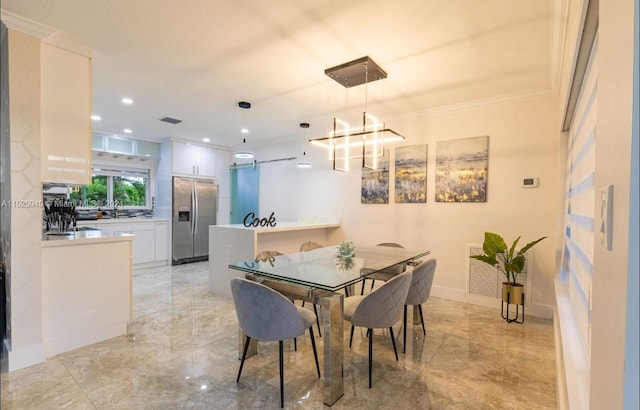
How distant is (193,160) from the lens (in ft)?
20.9

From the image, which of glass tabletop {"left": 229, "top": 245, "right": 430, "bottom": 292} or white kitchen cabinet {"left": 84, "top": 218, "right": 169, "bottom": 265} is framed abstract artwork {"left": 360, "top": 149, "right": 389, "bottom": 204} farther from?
white kitchen cabinet {"left": 84, "top": 218, "right": 169, "bottom": 265}

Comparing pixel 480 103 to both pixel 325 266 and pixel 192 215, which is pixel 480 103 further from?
pixel 192 215

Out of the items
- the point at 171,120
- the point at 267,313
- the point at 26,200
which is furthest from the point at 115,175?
the point at 267,313

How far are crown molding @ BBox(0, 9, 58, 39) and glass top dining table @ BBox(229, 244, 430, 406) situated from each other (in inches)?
92.9

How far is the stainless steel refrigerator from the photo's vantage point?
239 inches

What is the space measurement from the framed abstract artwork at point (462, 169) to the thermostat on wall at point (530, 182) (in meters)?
0.41

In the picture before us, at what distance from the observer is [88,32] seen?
7.85 feet

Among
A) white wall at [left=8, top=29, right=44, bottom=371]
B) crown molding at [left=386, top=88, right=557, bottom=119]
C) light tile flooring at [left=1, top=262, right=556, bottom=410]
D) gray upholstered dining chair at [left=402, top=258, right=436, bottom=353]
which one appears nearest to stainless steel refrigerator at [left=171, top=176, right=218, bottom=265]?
light tile flooring at [left=1, top=262, right=556, bottom=410]

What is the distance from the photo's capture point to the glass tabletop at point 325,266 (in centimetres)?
203

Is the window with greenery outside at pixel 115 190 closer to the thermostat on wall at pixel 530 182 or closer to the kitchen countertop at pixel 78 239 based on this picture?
the kitchen countertop at pixel 78 239

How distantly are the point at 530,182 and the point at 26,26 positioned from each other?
4986 millimetres

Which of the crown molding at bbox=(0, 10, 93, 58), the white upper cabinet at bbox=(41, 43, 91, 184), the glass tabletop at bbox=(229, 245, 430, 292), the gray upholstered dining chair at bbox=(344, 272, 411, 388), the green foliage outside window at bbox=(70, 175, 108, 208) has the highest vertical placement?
the crown molding at bbox=(0, 10, 93, 58)

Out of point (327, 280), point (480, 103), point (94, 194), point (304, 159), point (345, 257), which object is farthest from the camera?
point (94, 194)

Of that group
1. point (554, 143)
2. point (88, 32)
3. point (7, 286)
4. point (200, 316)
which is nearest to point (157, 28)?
point (88, 32)
